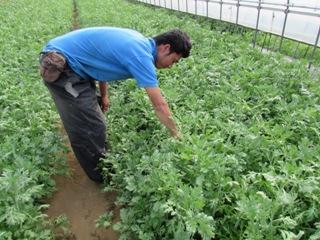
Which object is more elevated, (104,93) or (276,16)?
(104,93)

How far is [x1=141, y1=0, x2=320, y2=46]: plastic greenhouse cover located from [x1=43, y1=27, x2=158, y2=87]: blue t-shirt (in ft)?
16.2

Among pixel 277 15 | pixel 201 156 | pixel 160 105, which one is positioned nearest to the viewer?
pixel 201 156

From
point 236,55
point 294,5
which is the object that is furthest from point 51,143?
point 294,5

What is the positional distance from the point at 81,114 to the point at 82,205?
1.09m

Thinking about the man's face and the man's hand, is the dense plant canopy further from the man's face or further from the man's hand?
the man's face

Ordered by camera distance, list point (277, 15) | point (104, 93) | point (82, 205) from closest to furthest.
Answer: point (82, 205) → point (104, 93) → point (277, 15)

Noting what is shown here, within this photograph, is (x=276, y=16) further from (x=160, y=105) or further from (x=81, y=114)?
(x=81, y=114)

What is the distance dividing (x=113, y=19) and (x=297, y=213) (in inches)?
414

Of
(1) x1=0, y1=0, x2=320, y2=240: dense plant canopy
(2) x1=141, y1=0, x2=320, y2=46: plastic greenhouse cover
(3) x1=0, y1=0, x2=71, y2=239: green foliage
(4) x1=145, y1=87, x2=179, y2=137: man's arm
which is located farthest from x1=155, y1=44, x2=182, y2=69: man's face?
(2) x1=141, y1=0, x2=320, y2=46: plastic greenhouse cover

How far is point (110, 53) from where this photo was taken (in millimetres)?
2898

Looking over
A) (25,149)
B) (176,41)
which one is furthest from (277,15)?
(25,149)

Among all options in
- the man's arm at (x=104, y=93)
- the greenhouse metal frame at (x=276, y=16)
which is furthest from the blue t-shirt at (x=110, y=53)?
the greenhouse metal frame at (x=276, y=16)

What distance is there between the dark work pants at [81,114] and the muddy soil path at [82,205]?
1.22 ft

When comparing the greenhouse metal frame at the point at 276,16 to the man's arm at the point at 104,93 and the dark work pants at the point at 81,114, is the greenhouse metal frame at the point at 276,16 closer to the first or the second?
the man's arm at the point at 104,93
